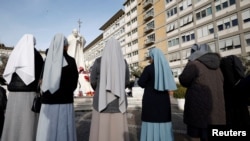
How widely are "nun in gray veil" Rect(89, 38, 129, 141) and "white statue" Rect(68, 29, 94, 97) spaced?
9.70m

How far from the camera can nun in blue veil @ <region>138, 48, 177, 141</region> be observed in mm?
3520

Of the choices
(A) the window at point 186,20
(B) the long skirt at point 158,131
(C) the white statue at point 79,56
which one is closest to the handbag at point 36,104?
(B) the long skirt at point 158,131

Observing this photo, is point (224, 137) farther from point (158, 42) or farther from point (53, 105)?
point (158, 42)

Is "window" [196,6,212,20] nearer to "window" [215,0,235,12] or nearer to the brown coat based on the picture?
"window" [215,0,235,12]

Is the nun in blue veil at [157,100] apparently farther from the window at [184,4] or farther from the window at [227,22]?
the window at [184,4]

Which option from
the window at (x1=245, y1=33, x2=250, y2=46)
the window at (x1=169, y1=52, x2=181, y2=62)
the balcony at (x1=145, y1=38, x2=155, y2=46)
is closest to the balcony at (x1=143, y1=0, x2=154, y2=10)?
the balcony at (x1=145, y1=38, x2=155, y2=46)

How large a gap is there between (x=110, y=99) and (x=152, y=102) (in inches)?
27.5

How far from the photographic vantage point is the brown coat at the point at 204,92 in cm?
308

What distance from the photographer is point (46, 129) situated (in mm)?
3125

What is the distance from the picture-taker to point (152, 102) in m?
3.56

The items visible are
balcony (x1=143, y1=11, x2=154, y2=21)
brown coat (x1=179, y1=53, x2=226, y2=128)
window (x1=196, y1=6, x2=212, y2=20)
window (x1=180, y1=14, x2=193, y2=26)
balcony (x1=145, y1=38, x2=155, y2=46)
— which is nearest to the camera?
brown coat (x1=179, y1=53, x2=226, y2=128)

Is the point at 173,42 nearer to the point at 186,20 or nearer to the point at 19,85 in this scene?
the point at 186,20

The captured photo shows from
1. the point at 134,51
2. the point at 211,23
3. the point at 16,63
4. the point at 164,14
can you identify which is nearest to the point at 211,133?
the point at 16,63

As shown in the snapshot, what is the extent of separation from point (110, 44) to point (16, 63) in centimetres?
156
